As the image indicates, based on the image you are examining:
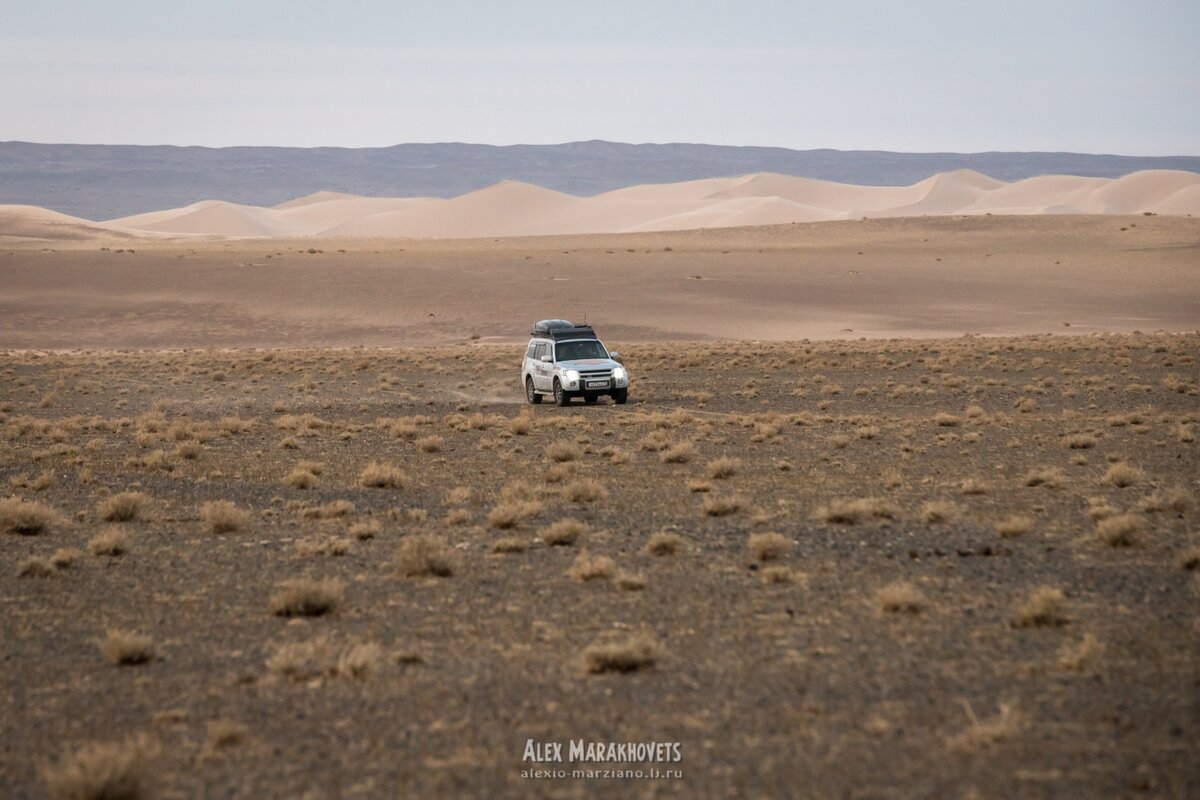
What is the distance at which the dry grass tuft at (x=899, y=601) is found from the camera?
396 inches

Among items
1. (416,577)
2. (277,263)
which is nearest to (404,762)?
(416,577)

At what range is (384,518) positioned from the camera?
15234mm

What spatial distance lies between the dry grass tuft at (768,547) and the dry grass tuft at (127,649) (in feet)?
18.2

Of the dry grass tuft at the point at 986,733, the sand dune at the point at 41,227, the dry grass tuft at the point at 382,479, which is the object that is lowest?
the dry grass tuft at the point at 382,479

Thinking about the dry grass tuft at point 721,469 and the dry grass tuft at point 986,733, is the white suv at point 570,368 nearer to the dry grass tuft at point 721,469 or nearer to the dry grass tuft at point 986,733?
the dry grass tuft at point 721,469

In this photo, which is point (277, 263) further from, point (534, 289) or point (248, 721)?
point (248, 721)

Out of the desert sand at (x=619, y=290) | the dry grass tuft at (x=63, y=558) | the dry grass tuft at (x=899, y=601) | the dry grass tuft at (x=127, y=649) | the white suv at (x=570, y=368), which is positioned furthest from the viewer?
the desert sand at (x=619, y=290)

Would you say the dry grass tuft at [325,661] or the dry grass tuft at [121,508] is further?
the dry grass tuft at [121,508]

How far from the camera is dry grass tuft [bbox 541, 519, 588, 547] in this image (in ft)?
44.0

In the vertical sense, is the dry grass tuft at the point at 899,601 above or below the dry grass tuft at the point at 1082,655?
below

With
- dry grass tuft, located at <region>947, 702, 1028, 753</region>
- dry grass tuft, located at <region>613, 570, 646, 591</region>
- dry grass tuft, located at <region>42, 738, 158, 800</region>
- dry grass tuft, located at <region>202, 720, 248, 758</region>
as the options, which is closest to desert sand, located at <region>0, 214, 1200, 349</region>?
dry grass tuft, located at <region>613, 570, 646, 591</region>

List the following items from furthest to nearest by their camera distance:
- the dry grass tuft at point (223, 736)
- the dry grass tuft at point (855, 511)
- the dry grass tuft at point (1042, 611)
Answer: the dry grass tuft at point (855, 511) → the dry grass tuft at point (1042, 611) → the dry grass tuft at point (223, 736)

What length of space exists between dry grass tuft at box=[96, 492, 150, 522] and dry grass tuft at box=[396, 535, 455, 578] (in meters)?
4.81

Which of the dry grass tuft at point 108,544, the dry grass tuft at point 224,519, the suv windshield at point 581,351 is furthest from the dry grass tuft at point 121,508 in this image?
the suv windshield at point 581,351
